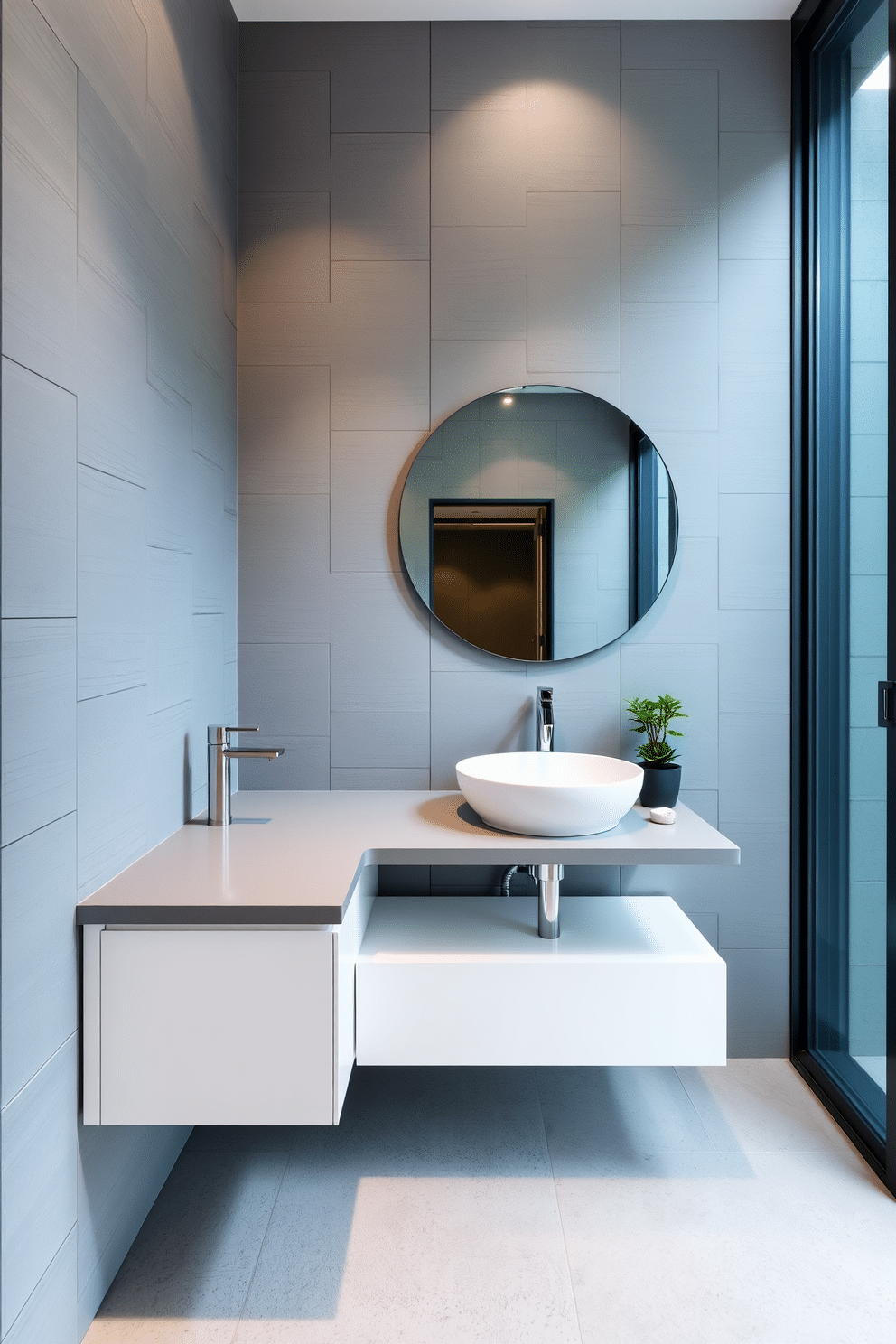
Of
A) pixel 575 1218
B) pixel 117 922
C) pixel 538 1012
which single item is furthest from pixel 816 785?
pixel 117 922

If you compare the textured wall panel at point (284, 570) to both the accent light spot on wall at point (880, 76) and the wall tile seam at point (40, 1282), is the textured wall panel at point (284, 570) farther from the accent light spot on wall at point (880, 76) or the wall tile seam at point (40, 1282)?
the accent light spot on wall at point (880, 76)

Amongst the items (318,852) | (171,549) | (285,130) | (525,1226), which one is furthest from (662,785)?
(285,130)

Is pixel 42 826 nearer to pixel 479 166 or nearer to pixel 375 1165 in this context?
pixel 375 1165

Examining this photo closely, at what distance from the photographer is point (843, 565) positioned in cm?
218

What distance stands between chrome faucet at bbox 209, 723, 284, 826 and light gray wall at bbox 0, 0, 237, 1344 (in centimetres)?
7

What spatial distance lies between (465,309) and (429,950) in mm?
1639

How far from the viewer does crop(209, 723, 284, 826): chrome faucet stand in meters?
1.93

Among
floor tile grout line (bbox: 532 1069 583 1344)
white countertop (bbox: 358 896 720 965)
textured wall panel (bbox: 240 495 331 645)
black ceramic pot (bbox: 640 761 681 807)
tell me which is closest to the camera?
floor tile grout line (bbox: 532 1069 583 1344)

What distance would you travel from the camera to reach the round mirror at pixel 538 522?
7.64ft

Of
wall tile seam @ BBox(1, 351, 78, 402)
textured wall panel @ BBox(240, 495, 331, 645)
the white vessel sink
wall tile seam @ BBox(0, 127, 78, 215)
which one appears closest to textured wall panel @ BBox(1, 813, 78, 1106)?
wall tile seam @ BBox(1, 351, 78, 402)

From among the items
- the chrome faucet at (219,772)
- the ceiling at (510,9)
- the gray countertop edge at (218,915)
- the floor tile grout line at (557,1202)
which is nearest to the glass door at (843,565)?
the ceiling at (510,9)

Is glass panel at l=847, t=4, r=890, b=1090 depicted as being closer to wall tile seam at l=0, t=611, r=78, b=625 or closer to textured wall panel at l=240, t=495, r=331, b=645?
textured wall panel at l=240, t=495, r=331, b=645

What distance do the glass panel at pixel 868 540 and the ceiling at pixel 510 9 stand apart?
14.0 inches

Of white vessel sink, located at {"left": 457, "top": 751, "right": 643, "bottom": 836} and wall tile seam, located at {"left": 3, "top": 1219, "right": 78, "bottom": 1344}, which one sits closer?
wall tile seam, located at {"left": 3, "top": 1219, "right": 78, "bottom": 1344}
